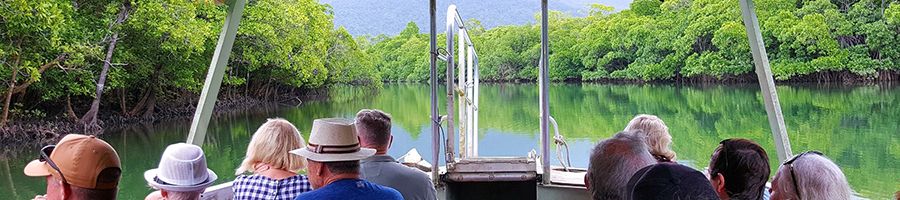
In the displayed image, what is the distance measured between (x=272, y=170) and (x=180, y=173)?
0.28 metres

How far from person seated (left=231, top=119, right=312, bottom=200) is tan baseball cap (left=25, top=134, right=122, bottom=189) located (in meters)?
0.40

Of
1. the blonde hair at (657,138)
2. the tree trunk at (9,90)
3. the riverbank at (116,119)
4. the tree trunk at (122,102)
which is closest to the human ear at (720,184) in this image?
the blonde hair at (657,138)

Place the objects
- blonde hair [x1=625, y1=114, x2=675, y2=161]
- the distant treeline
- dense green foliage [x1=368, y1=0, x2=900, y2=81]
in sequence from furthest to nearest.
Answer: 1. dense green foliage [x1=368, y1=0, x2=900, y2=81]
2. the distant treeline
3. blonde hair [x1=625, y1=114, x2=675, y2=161]

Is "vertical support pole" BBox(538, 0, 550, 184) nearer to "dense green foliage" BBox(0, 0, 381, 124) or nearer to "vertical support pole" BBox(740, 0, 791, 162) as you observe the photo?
"vertical support pole" BBox(740, 0, 791, 162)

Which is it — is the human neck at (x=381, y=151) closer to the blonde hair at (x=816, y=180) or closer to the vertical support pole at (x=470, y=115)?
the blonde hair at (x=816, y=180)

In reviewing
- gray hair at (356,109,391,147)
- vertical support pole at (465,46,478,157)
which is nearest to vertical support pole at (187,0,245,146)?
gray hair at (356,109,391,147)

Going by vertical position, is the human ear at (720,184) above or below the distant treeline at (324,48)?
below

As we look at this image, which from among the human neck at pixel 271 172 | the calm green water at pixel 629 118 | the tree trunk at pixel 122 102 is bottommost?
the calm green water at pixel 629 118

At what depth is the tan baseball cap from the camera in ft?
5.07

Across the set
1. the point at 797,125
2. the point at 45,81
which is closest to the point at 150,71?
the point at 45,81

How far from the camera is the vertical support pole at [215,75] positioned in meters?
2.65

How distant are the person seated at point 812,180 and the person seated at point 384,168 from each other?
3.13ft

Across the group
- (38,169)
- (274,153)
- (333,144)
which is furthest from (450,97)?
(38,169)

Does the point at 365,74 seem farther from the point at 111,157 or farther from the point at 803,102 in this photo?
the point at 111,157
